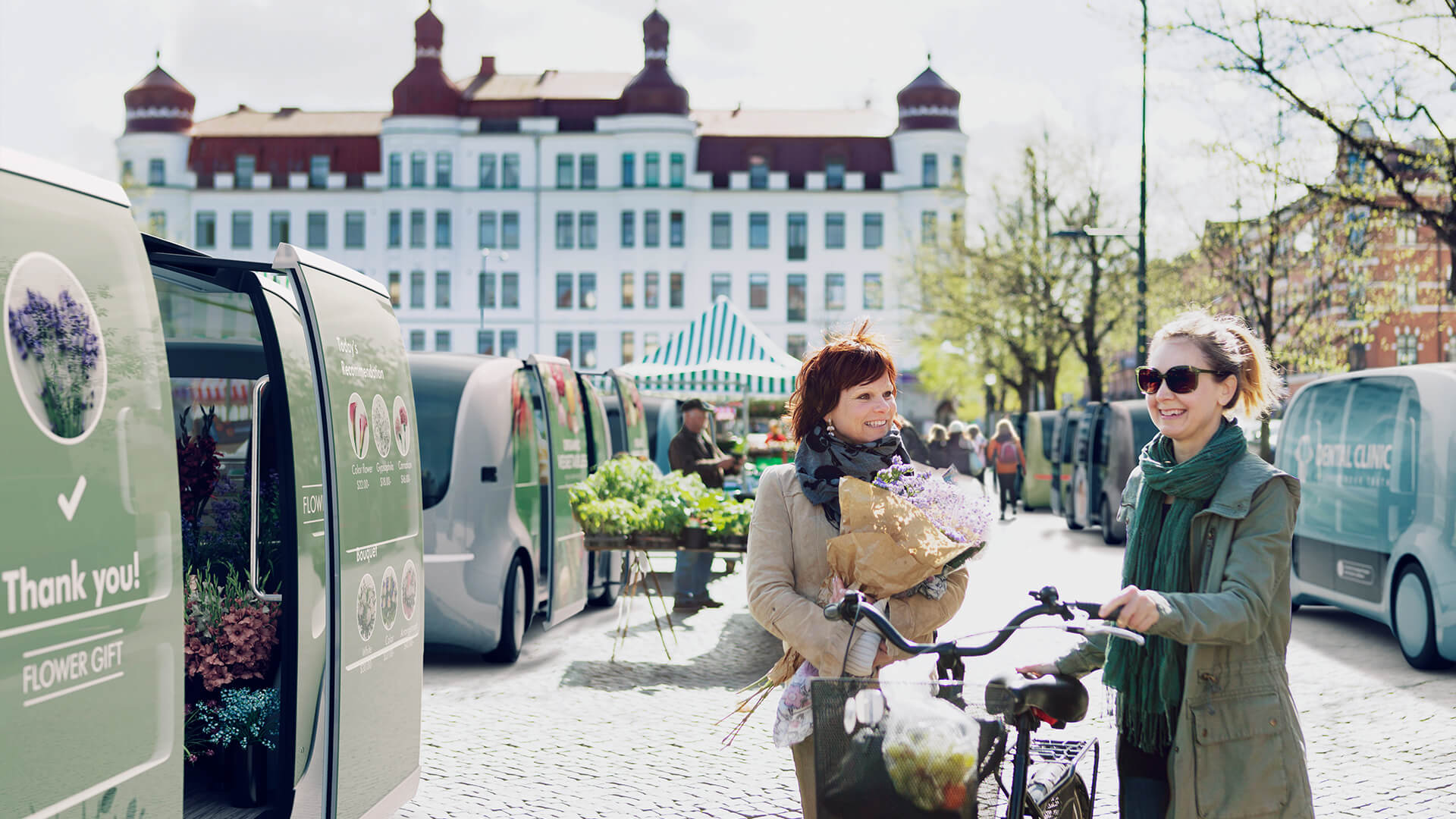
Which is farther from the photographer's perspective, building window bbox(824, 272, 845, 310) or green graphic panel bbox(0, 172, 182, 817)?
building window bbox(824, 272, 845, 310)

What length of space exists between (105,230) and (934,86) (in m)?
76.1

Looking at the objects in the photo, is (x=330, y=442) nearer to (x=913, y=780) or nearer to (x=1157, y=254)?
(x=913, y=780)

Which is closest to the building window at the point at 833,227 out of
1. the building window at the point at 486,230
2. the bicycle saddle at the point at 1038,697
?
the building window at the point at 486,230

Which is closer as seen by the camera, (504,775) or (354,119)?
(504,775)

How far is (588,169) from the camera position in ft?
244

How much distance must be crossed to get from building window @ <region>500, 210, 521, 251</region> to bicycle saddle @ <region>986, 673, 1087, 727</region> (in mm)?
72826

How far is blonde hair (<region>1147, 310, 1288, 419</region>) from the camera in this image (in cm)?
342

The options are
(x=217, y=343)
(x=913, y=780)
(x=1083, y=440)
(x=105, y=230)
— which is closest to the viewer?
(x=913, y=780)

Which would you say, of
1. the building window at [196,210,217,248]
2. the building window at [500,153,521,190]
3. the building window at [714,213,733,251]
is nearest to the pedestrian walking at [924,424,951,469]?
the building window at [714,213,733,251]

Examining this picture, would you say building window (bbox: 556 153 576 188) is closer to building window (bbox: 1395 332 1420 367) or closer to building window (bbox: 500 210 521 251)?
building window (bbox: 500 210 521 251)

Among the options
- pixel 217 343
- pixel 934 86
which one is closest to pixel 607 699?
pixel 217 343

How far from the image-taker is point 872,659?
3.32 metres

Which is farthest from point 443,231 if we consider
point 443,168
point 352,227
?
point 352,227

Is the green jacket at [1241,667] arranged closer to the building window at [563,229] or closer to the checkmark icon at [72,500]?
the checkmark icon at [72,500]
